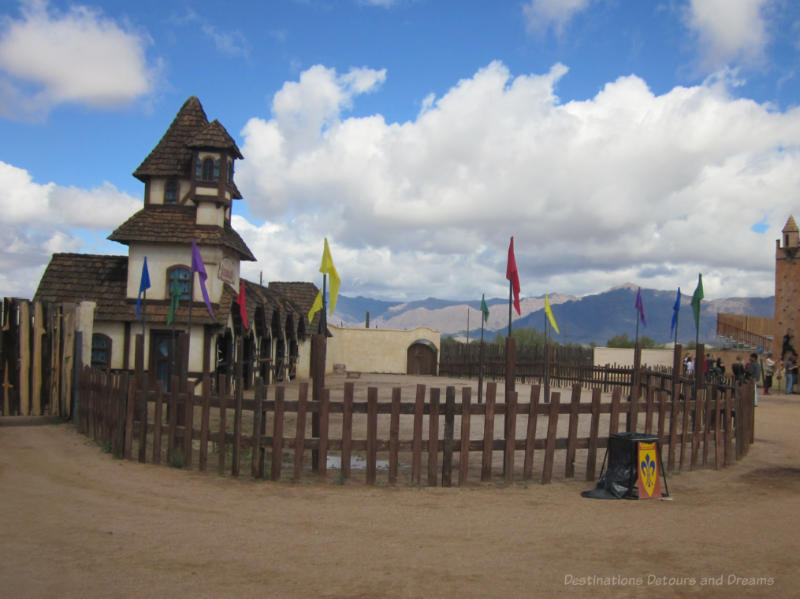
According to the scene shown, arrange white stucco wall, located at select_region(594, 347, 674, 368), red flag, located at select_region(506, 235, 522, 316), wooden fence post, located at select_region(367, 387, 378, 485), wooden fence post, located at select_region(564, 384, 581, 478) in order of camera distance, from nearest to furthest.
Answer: wooden fence post, located at select_region(367, 387, 378, 485) → wooden fence post, located at select_region(564, 384, 581, 478) → red flag, located at select_region(506, 235, 522, 316) → white stucco wall, located at select_region(594, 347, 674, 368)

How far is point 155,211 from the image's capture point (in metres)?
23.5

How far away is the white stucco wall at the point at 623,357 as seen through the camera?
4003 centimetres

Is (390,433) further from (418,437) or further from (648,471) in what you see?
(648,471)

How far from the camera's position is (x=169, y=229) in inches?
896

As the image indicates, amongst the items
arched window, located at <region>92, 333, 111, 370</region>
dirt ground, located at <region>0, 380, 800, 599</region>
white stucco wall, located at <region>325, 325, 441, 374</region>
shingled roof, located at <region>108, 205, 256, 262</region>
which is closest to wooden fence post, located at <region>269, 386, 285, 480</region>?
dirt ground, located at <region>0, 380, 800, 599</region>

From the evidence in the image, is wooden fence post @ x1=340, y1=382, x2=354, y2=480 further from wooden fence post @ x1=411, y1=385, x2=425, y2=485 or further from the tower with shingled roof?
the tower with shingled roof

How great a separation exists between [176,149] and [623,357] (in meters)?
28.3

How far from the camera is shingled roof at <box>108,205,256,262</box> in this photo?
22.4 m

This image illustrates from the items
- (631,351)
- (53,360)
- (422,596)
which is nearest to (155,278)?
(53,360)

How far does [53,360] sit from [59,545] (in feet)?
30.8

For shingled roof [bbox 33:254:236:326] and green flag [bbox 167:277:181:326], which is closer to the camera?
green flag [bbox 167:277:181:326]

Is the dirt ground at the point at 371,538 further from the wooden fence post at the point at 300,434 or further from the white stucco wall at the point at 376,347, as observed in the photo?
the white stucco wall at the point at 376,347

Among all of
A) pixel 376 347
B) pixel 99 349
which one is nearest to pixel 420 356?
pixel 376 347

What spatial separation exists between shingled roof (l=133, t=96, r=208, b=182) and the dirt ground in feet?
51.3
